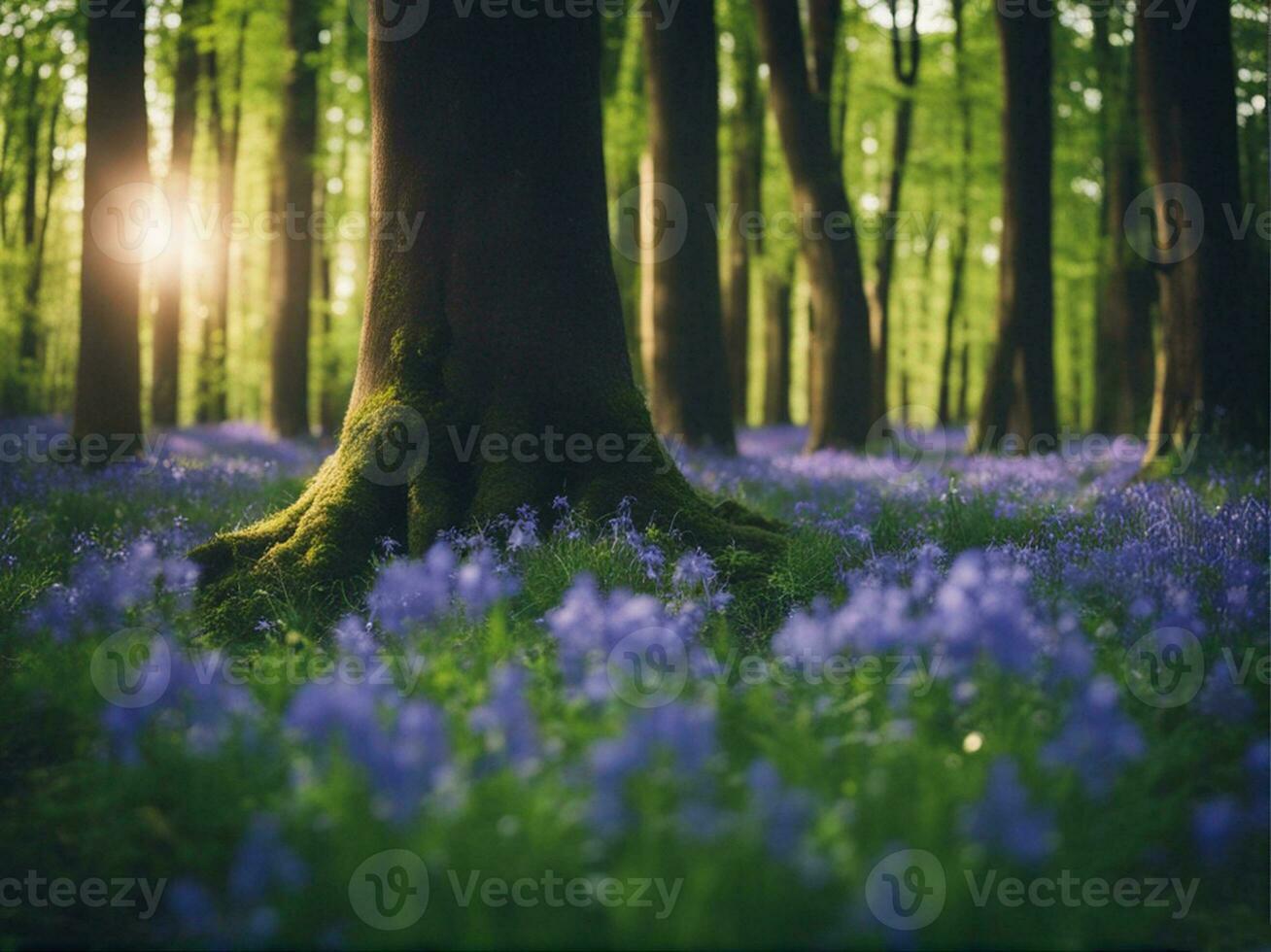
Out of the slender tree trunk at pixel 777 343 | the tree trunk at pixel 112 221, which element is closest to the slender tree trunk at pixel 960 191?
the slender tree trunk at pixel 777 343

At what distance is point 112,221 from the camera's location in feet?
32.3

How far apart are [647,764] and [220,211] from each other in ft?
69.6

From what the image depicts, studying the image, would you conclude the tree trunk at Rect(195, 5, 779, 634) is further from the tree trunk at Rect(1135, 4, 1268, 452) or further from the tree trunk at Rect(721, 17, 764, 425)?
the tree trunk at Rect(721, 17, 764, 425)

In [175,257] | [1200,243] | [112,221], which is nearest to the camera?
[1200,243]

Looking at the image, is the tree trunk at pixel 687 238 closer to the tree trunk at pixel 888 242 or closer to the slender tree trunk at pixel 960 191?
the tree trunk at pixel 888 242

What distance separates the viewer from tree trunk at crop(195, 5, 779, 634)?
5445 millimetres

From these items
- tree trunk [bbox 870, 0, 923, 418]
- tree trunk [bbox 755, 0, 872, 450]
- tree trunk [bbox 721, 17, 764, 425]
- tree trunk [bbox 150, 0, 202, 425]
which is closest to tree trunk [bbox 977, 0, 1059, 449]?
tree trunk [bbox 755, 0, 872, 450]

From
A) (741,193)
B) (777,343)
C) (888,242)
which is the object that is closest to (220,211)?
(741,193)

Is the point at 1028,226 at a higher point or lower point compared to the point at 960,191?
lower

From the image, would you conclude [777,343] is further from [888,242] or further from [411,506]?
[411,506]

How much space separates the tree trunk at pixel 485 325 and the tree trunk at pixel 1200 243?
5080 mm

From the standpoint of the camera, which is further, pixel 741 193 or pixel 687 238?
pixel 741 193

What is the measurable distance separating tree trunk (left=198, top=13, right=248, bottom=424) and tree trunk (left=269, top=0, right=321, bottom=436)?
2.55 meters

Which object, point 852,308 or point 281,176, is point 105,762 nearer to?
point 852,308
